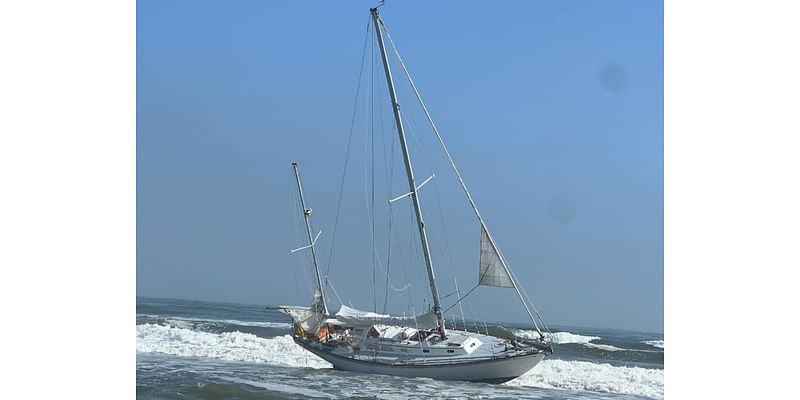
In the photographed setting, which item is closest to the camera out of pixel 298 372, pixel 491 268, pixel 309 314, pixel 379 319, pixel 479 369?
pixel 479 369

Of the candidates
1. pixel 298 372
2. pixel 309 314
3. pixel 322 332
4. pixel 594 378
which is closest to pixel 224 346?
pixel 309 314

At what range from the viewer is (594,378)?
1091 inches

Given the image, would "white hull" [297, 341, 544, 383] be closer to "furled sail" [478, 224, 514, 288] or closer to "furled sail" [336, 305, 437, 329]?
"furled sail" [336, 305, 437, 329]

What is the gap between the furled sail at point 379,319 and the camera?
2258 cm

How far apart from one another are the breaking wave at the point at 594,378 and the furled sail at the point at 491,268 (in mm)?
2934

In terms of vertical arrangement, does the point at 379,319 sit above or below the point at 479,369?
above

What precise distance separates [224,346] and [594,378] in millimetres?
17230

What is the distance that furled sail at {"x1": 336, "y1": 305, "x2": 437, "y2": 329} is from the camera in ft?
74.1

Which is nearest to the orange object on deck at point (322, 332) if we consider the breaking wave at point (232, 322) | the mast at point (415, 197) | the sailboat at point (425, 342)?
the sailboat at point (425, 342)

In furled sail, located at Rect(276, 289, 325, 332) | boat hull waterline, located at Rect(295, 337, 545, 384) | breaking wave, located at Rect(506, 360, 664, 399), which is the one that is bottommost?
breaking wave, located at Rect(506, 360, 664, 399)

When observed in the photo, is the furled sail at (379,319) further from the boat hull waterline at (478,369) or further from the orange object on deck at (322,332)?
the orange object on deck at (322,332)

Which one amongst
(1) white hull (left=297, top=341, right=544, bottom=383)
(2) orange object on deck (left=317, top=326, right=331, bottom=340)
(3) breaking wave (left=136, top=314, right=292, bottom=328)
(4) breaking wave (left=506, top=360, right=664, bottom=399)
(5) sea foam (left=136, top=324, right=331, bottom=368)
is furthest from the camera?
(3) breaking wave (left=136, top=314, right=292, bottom=328)

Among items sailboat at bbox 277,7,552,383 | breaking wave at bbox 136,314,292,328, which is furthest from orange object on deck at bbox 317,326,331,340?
breaking wave at bbox 136,314,292,328

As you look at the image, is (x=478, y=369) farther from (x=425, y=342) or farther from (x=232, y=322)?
(x=232, y=322)
